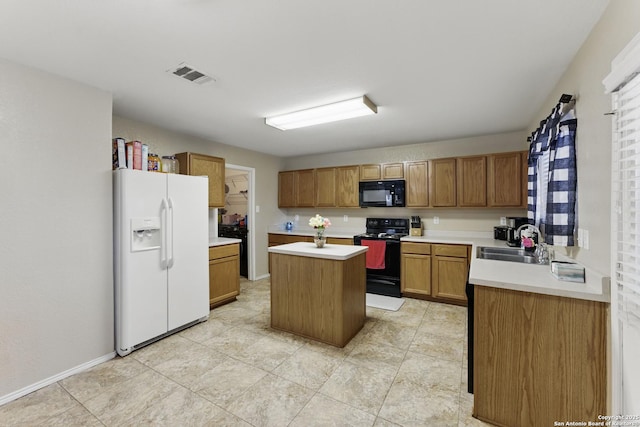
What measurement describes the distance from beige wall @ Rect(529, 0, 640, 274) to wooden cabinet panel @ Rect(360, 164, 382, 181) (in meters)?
2.82

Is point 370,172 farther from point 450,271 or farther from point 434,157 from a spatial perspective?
point 450,271

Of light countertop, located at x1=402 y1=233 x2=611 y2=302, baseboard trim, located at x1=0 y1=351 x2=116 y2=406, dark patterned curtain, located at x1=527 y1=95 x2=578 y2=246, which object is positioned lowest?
baseboard trim, located at x1=0 y1=351 x2=116 y2=406

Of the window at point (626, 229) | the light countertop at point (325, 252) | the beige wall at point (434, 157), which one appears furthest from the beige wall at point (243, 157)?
the window at point (626, 229)

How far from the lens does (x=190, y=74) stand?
7.11 feet

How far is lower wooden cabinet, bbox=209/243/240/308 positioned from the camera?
364 centimetres

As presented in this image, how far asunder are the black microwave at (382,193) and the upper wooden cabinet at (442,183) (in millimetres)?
468

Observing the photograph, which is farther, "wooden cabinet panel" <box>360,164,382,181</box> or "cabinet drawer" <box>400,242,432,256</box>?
"wooden cabinet panel" <box>360,164,382,181</box>

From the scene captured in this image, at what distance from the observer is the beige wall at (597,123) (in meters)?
1.36

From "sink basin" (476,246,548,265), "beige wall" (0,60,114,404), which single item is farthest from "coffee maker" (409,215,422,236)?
"beige wall" (0,60,114,404)

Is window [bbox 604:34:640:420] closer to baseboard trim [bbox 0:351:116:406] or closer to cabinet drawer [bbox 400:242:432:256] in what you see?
cabinet drawer [bbox 400:242:432:256]

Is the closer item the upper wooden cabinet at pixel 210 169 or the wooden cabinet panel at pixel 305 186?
the upper wooden cabinet at pixel 210 169

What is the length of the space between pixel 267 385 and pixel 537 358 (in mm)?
1764

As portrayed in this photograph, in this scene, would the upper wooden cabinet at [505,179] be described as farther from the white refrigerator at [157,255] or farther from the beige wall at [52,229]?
the beige wall at [52,229]

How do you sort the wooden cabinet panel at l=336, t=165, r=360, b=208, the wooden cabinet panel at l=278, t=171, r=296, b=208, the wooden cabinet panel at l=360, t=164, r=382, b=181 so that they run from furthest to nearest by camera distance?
the wooden cabinet panel at l=278, t=171, r=296, b=208
the wooden cabinet panel at l=336, t=165, r=360, b=208
the wooden cabinet panel at l=360, t=164, r=382, b=181
